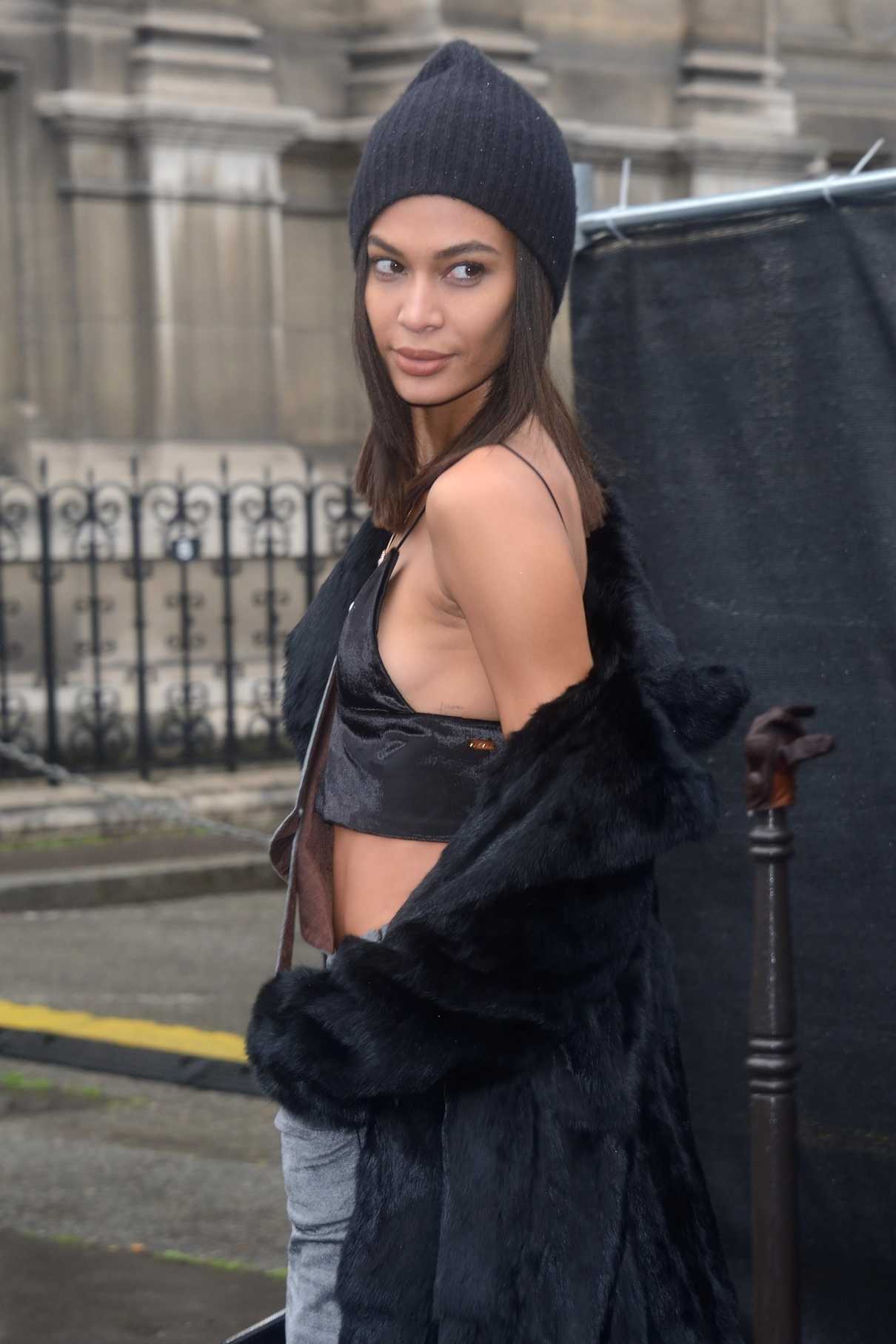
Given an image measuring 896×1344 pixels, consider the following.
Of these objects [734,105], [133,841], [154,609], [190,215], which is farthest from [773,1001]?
[734,105]

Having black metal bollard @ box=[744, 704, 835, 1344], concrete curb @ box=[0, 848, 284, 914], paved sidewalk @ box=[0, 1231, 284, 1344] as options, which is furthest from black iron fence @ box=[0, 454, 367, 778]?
black metal bollard @ box=[744, 704, 835, 1344]

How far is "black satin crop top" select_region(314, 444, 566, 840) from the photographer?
232 cm

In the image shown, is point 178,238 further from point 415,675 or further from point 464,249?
point 415,675

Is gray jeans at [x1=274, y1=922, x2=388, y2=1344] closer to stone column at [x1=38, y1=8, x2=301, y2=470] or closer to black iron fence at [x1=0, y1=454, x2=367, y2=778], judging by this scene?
black iron fence at [x1=0, y1=454, x2=367, y2=778]

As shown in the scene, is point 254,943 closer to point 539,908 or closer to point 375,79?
point 539,908

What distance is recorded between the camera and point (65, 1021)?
6688 mm

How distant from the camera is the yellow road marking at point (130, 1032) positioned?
6.33m

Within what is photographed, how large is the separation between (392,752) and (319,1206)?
537 mm

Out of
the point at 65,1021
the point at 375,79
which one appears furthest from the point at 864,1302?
the point at 375,79

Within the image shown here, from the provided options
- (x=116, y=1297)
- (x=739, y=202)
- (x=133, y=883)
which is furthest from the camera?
(x=133, y=883)

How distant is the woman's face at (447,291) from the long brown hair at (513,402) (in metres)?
0.02

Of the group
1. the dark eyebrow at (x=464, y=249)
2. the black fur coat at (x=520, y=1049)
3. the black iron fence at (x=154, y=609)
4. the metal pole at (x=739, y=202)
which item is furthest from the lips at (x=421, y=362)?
the black iron fence at (x=154, y=609)

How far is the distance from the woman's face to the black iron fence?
7.73 m

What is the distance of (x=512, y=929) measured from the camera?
2.21m
